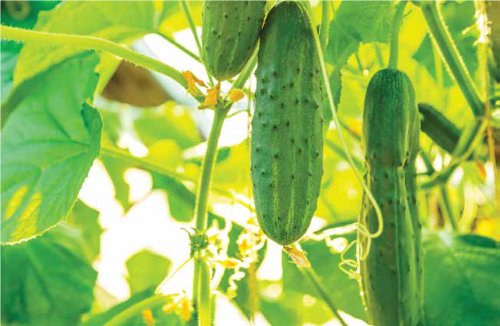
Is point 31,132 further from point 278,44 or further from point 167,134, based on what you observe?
point 167,134

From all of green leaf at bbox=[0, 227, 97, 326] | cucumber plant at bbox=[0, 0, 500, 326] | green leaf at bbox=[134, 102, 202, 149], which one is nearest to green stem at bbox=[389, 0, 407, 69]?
cucumber plant at bbox=[0, 0, 500, 326]

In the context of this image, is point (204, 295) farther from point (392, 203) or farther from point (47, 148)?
point (47, 148)

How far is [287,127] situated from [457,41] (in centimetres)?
59

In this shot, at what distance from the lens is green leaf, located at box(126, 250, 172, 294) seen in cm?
184

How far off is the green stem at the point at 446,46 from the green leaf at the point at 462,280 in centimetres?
27

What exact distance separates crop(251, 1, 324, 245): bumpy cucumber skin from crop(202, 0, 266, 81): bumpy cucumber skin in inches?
1.0

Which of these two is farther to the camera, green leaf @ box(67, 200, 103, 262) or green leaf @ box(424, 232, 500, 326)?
green leaf @ box(67, 200, 103, 262)

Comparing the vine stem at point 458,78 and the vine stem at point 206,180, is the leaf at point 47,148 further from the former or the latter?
the vine stem at point 458,78

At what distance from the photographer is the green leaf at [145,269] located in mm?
1844

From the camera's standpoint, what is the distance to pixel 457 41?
1.24 m

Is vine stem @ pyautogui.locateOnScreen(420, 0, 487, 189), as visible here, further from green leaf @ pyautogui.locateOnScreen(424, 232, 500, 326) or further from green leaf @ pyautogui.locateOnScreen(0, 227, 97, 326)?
green leaf @ pyautogui.locateOnScreen(0, 227, 97, 326)

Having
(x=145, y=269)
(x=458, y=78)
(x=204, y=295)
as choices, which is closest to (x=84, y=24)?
(x=204, y=295)

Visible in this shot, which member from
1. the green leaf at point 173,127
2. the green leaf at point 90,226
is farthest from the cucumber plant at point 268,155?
the green leaf at point 173,127

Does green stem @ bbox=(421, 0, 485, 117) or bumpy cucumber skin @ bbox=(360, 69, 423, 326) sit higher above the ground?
green stem @ bbox=(421, 0, 485, 117)
